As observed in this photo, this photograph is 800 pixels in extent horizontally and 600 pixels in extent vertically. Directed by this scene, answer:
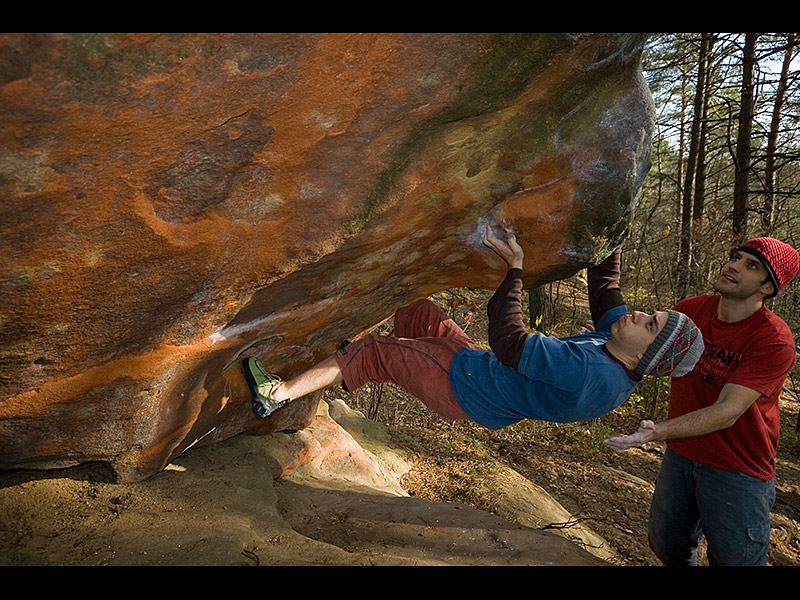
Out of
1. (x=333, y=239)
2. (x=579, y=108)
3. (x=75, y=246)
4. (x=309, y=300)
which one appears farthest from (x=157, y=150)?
(x=579, y=108)

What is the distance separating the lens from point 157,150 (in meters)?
2.06

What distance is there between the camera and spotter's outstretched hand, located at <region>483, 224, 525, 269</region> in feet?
10.1

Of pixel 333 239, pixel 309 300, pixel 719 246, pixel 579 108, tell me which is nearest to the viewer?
pixel 333 239

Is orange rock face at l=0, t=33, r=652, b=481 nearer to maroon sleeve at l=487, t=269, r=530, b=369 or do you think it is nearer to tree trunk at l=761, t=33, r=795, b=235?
maroon sleeve at l=487, t=269, r=530, b=369

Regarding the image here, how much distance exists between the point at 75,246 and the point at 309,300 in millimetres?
1327

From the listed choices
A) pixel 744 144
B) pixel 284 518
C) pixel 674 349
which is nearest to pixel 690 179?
pixel 744 144

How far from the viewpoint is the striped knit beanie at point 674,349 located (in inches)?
106

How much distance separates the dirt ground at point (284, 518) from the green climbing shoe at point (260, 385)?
2.32ft

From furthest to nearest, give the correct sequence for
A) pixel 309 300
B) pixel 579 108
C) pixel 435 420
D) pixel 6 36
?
pixel 435 420, pixel 309 300, pixel 579 108, pixel 6 36

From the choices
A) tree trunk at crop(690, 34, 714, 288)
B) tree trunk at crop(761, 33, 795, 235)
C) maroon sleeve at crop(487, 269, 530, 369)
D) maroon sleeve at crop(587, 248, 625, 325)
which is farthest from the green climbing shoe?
tree trunk at crop(690, 34, 714, 288)

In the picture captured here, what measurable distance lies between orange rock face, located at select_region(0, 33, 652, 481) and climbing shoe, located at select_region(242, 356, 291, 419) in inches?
5.0

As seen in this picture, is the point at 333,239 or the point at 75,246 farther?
the point at 333,239
